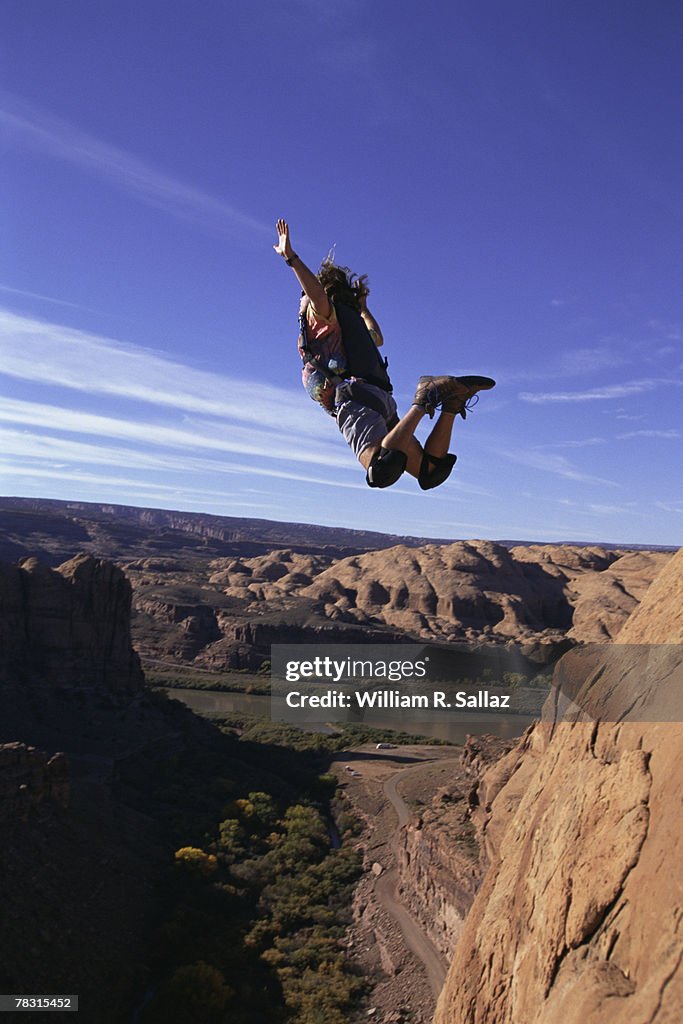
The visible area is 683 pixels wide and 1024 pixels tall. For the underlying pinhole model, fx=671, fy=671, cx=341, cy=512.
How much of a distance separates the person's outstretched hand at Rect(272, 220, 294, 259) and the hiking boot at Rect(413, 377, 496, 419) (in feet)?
4.73

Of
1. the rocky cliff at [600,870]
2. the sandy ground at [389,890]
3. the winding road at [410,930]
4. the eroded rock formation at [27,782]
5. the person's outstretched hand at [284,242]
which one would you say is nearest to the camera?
the rocky cliff at [600,870]

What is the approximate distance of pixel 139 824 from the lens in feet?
102

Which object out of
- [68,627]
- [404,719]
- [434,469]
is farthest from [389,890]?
[404,719]

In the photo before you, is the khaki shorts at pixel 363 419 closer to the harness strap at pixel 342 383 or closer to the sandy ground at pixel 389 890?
the harness strap at pixel 342 383

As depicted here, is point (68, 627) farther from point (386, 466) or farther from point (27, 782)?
point (386, 466)

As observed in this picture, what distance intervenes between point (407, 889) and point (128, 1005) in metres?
11.3

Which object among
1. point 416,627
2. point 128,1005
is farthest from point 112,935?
point 416,627

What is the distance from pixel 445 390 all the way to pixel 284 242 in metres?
1.68

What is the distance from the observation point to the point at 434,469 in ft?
19.1

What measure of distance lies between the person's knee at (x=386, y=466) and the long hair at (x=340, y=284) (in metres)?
1.59

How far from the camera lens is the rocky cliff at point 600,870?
3311 millimetres

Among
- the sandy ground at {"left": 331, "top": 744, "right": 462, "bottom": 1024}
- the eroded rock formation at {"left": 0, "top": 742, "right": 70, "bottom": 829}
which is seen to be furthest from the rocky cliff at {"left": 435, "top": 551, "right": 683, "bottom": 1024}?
the eroded rock formation at {"left": 0, "top": 742, "right": 70, "bottom": 829}

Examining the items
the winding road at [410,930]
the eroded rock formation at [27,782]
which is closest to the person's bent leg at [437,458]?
the winding road at [410,930]

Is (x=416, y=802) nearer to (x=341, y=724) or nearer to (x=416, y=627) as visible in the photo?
(x=341, y=724)
